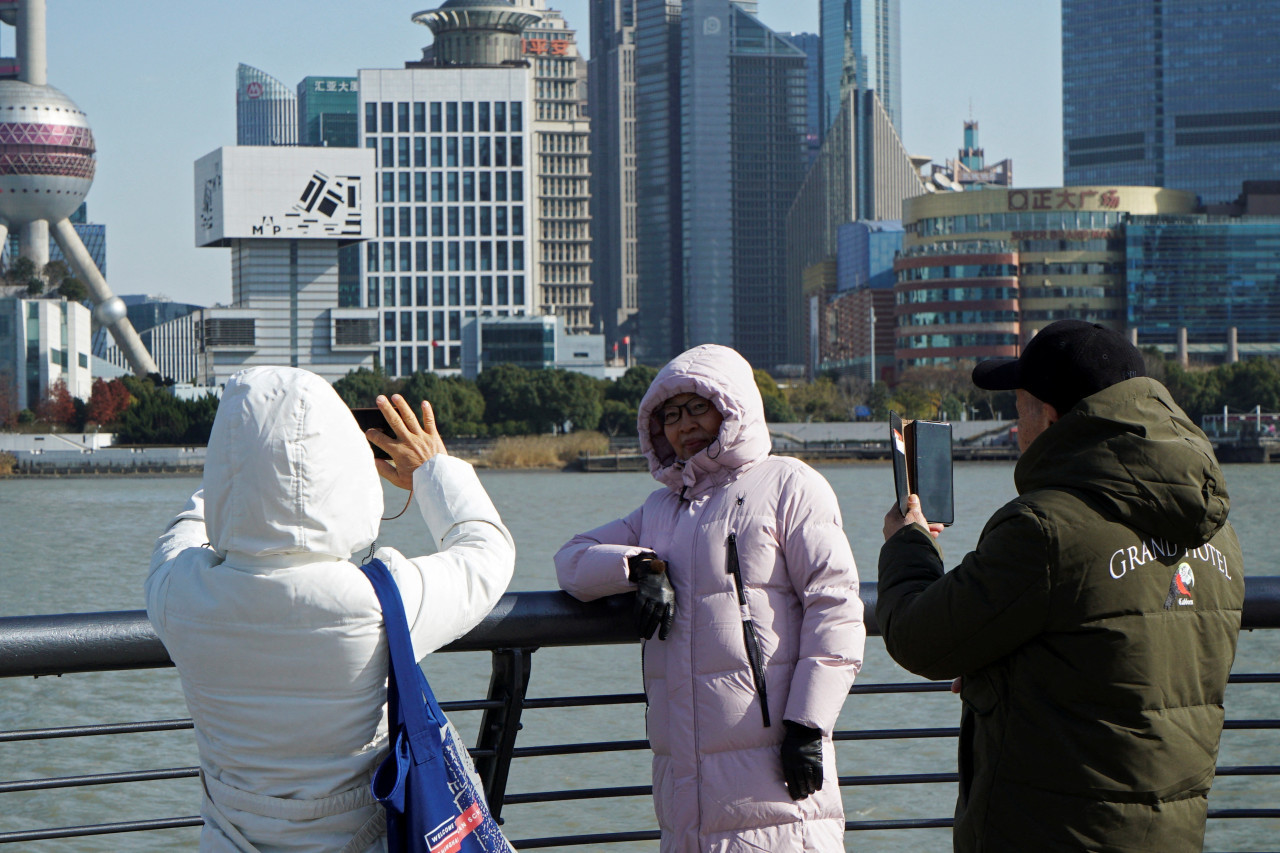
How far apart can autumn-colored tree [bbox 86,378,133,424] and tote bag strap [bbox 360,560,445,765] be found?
3510 inches

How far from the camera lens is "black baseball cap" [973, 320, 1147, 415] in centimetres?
215

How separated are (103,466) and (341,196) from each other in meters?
34.7

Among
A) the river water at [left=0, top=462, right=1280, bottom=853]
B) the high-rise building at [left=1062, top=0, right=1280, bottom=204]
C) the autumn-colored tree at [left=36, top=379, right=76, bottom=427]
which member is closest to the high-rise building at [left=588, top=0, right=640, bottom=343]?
the high-rise building at [left=1062, top=0, right=1280, bottom=204]

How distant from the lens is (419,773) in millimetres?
1909

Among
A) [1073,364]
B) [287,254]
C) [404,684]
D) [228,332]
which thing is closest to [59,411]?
[228,332]

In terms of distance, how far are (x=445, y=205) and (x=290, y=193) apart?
1567cm

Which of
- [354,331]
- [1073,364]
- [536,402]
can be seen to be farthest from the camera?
[354,331]

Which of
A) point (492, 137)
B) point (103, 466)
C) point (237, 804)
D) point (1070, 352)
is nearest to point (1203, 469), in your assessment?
point (1070, 352)

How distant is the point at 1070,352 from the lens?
7.14 feet

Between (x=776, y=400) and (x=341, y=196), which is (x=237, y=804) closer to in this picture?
(x=776, y=400)

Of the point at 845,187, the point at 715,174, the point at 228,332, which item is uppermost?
the point at 715,174

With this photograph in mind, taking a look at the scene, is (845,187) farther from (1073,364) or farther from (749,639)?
(1073,364)

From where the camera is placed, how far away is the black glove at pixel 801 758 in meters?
2.51

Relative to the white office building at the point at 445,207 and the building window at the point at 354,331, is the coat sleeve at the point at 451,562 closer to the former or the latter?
the building window at the point at 354,331
